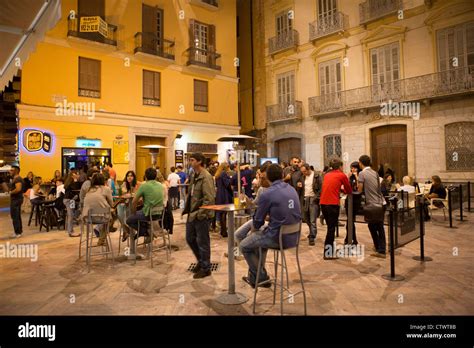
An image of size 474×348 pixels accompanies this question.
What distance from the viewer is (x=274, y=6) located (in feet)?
60.4

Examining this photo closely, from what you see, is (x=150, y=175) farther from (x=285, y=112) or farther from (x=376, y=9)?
(x=376, y=9)

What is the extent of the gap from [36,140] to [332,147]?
1297cm

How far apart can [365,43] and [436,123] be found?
16.0 ft

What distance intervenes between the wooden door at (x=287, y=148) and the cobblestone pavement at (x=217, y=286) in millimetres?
11427

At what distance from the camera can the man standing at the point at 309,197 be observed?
684 cm

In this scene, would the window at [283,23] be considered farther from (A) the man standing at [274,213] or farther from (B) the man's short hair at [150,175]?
(A) the man standing at [274,213]

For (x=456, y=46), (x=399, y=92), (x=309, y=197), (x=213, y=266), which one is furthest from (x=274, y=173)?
(x=456, y=46)

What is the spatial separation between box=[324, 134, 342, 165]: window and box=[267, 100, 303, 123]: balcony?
196 centimetres

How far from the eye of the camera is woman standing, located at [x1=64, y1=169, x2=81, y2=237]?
7.88 metres

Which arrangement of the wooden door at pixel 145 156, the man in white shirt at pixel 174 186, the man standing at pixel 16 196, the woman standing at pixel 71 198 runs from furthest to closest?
the wooden door at pixel 145 156 < the man in white shirt at pixel 174 186 < the woman standing at pixel 71 198 < the man standing at pixel 16 196

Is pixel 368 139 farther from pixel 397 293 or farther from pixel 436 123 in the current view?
pixel 397 293

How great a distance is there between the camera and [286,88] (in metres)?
18.0

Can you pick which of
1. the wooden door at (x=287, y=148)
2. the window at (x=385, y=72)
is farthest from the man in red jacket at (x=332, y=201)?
the wooden door at (x=287, y=148)

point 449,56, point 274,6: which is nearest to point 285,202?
point 449,56
